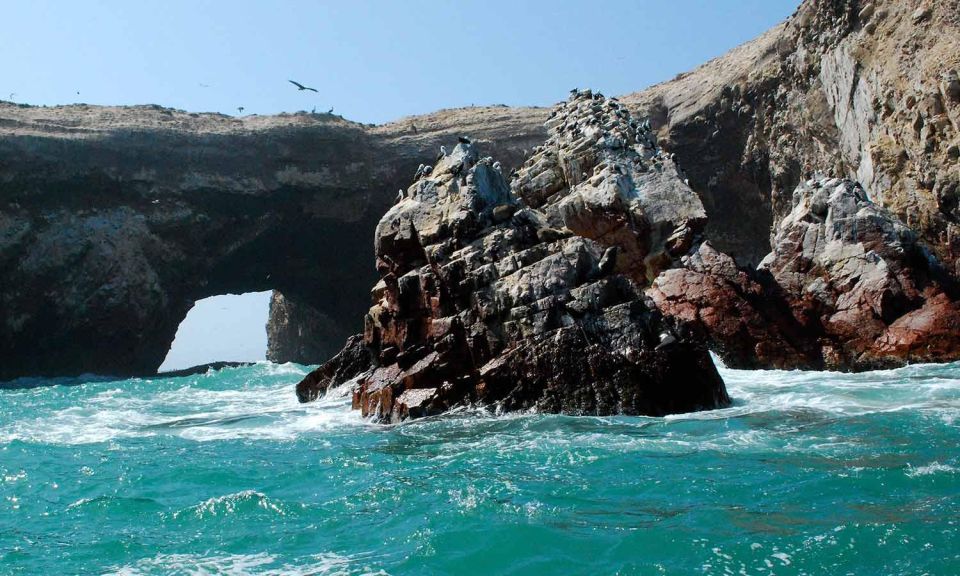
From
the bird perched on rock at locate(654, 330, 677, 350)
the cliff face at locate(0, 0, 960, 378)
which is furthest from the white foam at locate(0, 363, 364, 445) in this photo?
the cliff face at locate(0, 0, 960, 378)

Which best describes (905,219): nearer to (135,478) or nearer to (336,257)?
(135,478)

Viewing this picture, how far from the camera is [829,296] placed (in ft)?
77.0

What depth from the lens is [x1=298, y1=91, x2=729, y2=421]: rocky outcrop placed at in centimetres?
1658


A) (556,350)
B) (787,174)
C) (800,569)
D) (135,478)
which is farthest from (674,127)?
(800,569)

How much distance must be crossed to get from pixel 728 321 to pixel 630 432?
33.0 ft

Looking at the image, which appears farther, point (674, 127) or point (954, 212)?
point (674, 127)

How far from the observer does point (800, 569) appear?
24.8ft

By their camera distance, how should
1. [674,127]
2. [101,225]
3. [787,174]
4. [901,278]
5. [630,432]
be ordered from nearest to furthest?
[630,432]
[901,278]
[787,174]
[101,225]
[674,127]

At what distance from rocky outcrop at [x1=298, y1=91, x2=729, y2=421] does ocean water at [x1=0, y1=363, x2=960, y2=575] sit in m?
0.79

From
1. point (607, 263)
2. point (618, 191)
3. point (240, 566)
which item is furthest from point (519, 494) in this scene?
point (618, 191)

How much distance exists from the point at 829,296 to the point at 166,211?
32.2 meters

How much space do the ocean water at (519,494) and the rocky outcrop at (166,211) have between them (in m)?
27.2

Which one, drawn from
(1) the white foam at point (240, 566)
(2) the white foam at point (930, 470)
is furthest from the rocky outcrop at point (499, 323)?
(1) the white foam at point (240, 566)

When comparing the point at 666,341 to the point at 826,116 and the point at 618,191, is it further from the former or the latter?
the point at 826,116
